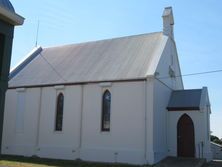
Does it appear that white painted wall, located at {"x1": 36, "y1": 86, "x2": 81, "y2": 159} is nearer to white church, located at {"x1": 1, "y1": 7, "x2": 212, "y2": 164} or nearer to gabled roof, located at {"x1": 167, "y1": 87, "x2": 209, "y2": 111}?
white church, located at {"x1": 1, "y1": 7, "x2": 212, "y2": 164}

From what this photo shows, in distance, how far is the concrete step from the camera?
20.9 metres

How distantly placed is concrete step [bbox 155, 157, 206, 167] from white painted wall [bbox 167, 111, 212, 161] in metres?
0.96

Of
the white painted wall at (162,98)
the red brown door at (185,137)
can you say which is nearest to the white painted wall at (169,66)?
the white painted wall at (162,98)

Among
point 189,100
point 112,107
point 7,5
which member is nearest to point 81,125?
point 112,107

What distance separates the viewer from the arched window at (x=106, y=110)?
23703 mm

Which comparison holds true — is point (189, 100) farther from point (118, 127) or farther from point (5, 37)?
point (5, 37)

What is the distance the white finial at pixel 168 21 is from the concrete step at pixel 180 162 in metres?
9.77

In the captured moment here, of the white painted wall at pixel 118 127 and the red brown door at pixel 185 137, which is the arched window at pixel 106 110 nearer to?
the white painted wall at pixel 118 127

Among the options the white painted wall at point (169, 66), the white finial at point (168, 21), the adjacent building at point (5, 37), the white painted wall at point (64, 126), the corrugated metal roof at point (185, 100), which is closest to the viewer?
the adjacent building at point (5, 37)

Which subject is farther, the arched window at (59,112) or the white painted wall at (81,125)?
the arched window at (59,112)

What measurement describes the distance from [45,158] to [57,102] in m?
4.20

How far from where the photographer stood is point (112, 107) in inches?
918

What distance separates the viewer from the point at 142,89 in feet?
73.6

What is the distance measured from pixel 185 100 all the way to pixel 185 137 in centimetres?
265
